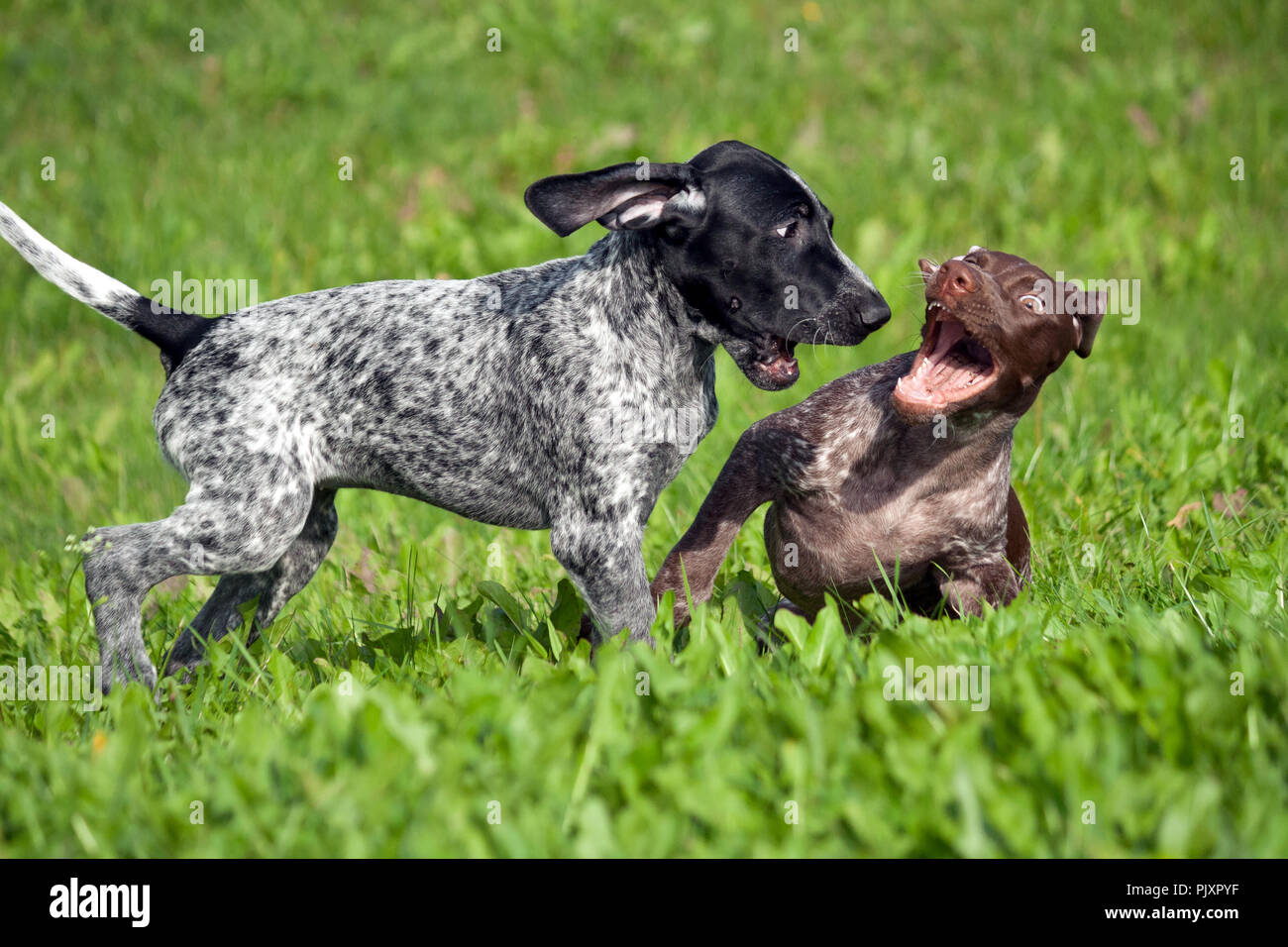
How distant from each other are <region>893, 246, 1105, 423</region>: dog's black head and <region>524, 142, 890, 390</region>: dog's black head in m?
0.22

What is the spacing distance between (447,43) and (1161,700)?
1020cm

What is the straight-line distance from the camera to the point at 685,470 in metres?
6.09

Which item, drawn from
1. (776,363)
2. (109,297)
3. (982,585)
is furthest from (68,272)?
(982,585)

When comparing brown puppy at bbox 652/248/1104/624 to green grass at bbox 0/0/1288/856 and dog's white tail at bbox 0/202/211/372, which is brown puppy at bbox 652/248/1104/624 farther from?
dog's white tail at bbox 0/202/211/372

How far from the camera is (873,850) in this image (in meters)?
2.66

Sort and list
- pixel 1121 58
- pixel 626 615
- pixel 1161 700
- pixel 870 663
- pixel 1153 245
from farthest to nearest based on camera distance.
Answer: pixel 1121 58
pixel 1153 245
pixel 626 615
pixel 870 663
pixel 1161 700

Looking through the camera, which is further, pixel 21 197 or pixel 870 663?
pixel 21 197

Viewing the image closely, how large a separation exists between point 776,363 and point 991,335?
0.65 m

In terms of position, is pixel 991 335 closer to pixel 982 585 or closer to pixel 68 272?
pixel 982 585

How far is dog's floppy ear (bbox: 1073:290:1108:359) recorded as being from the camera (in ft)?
12.7

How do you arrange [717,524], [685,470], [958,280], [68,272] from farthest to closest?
[685,470], [717,524], [68,272], [958,280]
